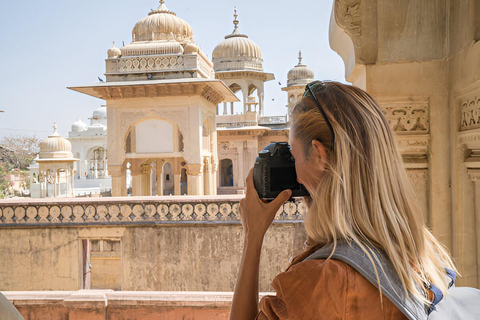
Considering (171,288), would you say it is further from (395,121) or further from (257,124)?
(257,124)

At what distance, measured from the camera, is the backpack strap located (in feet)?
2.52

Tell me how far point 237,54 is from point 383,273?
2262cm

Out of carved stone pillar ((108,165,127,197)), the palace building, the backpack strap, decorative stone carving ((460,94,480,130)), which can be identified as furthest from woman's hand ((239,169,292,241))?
carved stone pillar ((108,165,127,197))

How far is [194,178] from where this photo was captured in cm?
1323

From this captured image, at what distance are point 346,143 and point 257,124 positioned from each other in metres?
21.2

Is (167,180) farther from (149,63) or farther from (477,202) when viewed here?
(477,202)

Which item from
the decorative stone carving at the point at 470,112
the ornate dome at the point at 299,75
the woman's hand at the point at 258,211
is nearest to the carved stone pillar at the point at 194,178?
the decorative stone carving at the point at 470,112

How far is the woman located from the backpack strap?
0.04 ft

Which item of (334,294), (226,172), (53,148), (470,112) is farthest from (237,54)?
(334,294)

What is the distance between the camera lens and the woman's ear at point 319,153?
889 mm

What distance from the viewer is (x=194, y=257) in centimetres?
709

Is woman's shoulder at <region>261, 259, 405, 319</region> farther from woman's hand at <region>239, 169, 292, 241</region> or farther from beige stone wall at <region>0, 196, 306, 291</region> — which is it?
beige stone wall at <region>0, 196, 306, 291</region>

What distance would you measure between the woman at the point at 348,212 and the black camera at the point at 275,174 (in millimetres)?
50

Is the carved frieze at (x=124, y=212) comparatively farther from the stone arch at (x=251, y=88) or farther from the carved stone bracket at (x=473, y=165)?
the stone arch at (x=251, y=88)
